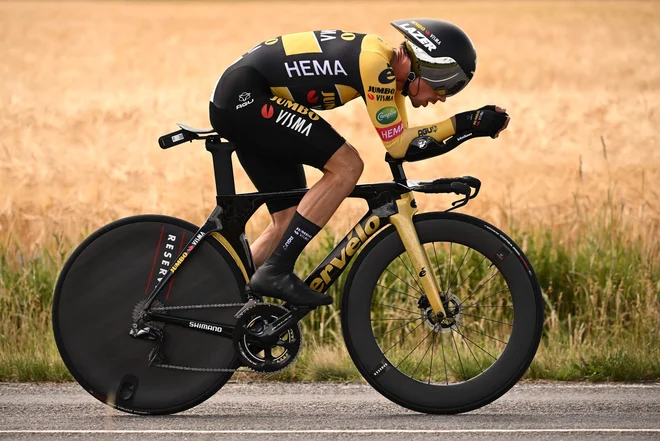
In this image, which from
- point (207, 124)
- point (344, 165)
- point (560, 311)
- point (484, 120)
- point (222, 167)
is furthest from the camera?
point (207, 124)

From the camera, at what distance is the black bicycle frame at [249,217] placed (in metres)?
6.37

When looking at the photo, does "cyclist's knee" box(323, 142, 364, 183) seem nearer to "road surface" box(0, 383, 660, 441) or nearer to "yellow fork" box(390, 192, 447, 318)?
"yellow fork" box(390, 192, 447, 318)

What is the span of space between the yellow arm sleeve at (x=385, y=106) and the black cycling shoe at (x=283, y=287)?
82 cm

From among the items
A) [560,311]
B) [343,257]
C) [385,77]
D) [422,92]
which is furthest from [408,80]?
[560,311]

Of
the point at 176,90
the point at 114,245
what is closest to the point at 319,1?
the point at 176,90

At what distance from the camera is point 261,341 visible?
20.8ft

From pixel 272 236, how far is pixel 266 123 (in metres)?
0.67

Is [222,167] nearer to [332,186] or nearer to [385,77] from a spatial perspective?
[332,186]

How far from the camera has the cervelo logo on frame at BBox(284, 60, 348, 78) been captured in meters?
6.21

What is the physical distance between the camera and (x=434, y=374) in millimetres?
7637

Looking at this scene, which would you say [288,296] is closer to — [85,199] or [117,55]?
[85,199]

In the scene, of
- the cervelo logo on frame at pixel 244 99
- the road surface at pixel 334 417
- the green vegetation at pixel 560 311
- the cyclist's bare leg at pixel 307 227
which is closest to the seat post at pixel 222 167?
the cervelo logo on frame at pixel 244 99

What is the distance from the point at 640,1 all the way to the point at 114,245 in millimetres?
53845

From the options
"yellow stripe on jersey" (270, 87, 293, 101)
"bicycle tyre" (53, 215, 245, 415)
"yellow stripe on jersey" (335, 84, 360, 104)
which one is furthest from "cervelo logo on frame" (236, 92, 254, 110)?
"bicycle tyre" (53, 215, 245, 415)
